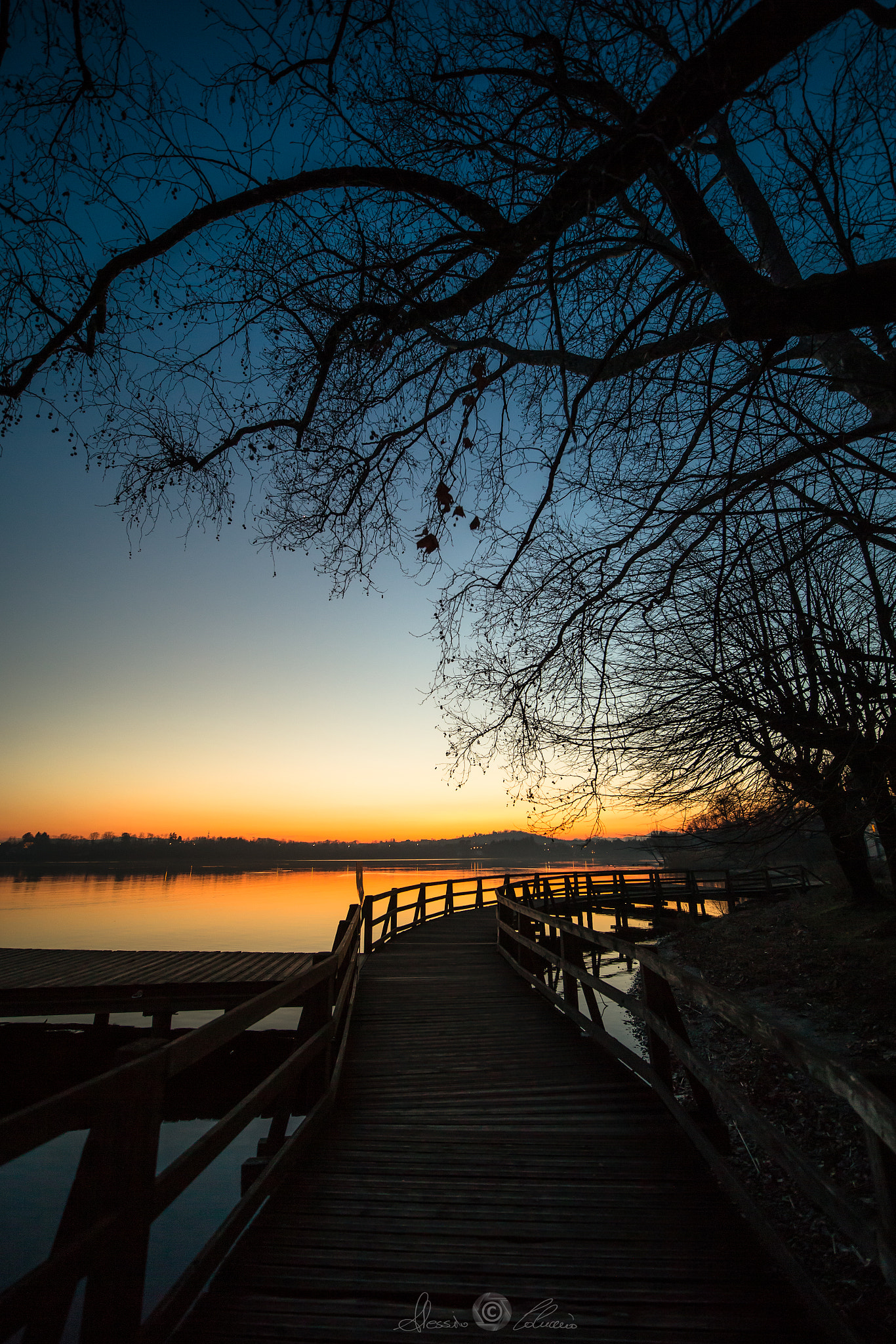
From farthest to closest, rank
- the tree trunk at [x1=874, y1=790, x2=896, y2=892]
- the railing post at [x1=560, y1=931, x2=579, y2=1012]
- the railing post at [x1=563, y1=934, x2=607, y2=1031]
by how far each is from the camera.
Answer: the tree trunk at [x1=874, y1=790, x2=896, y2=892]
the railing post at [x1=560, y1=931, x2=579, y2=1012]
the railing post at [x1=563, y1=934, x2=607, y2=1031]

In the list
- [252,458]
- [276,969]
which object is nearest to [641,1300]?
[252,458]

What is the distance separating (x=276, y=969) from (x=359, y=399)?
21.8 feet

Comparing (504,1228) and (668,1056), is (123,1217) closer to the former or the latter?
(504,1228)

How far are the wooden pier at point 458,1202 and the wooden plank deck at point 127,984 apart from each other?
8.05ft

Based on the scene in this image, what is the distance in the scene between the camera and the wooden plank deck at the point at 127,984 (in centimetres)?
665

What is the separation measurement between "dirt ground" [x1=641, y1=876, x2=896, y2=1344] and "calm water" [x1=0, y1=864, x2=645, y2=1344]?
11.3 feet

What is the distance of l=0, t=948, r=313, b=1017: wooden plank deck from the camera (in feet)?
21.8

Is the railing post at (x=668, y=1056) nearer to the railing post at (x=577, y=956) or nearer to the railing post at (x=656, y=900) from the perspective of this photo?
the railing post at (x=577, y=956)

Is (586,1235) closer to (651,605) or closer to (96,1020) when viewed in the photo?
(651,605)

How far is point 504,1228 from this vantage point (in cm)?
279

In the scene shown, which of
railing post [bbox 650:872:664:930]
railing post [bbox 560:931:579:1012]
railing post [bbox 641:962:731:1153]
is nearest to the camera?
railing post [bbox 641:962:731:1153]

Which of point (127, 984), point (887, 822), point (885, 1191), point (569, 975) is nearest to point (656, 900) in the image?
point (887, 822)

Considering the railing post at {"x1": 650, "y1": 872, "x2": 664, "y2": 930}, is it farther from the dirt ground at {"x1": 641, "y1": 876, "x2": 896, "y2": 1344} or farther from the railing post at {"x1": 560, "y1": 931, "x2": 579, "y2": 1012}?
the railing post at {"x1": 560, "y1": 931, "x2": 579, "y2": 1012}

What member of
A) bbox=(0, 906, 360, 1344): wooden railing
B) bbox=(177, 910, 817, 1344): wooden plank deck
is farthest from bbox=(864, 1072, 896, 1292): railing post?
bbox=(0, 906, 360, 1344): wooden railing
